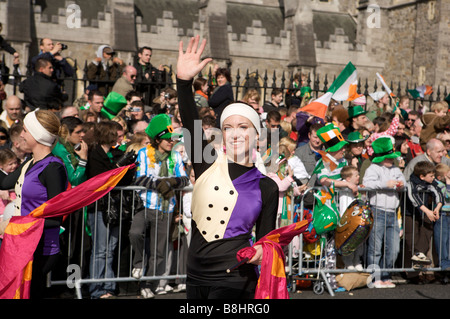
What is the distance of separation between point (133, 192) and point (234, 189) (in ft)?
11.1

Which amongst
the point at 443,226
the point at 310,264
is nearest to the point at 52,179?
the point at 310,264

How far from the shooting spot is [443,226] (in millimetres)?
8289

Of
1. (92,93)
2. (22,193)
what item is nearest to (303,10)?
(92,93)

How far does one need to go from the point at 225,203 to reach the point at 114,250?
3.75m

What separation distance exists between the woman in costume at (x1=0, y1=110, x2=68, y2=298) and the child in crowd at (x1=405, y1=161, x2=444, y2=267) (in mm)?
4955

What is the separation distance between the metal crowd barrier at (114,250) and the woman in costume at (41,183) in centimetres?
200

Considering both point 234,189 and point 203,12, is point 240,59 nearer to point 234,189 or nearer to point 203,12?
point 203,12

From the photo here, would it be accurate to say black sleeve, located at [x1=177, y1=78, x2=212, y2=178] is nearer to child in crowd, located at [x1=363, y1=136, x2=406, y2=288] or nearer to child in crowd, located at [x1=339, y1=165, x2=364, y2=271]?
child in crowd, located at [x1=339, y1=165, x2=364, y2=271]

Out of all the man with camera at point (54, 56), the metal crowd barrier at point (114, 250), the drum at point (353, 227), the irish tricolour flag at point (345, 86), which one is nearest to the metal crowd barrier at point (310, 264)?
the drum at point (353, 227)

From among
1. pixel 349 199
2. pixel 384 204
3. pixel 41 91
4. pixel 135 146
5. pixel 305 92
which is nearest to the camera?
pixel 135 146

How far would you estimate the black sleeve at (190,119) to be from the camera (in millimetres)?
3723

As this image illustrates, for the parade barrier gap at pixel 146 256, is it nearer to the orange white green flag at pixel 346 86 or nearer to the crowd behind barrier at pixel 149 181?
the crowd behind barrier at pixel 149 181

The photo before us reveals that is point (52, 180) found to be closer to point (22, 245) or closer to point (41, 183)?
point (41, 183)

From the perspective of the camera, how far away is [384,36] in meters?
35.3
